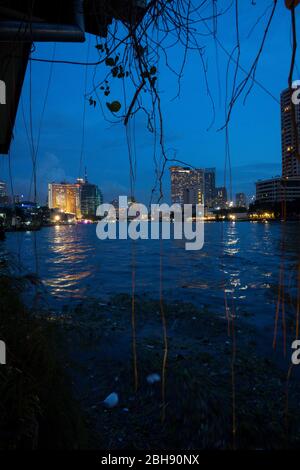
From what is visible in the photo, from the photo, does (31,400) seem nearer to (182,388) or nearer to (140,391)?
(140,391)

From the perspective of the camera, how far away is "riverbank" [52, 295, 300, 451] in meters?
2.54

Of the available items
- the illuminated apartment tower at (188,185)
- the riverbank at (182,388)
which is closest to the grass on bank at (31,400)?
the riverbank at (182,388)

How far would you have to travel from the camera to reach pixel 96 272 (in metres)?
12.9

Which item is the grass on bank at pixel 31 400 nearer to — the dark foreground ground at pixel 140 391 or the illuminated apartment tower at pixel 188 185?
the dark foreground ground at pixel 140 391

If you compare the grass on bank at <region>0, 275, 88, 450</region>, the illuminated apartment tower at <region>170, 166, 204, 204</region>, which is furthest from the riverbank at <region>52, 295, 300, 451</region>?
the illuminated apartment tower at <region>170, 166, 204, 204</region>

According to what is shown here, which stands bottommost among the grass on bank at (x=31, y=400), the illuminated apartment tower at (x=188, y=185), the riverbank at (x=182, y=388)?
the riverbank at (x=182, y=388)

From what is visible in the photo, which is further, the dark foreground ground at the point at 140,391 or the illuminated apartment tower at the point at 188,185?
the illuminated apartment tower at the point at 188,185

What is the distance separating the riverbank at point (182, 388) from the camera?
2.54 metres

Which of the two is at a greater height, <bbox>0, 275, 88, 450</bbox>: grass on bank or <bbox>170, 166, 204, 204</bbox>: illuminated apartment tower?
<bbox>170, 166, 204, 204</bbox>: illuminated apartment tower

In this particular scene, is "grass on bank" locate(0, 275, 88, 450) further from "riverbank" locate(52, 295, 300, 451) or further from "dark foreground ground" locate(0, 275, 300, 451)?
"riverbank" locate(52, 295, 300, 451)

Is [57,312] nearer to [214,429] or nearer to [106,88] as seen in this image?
[214,429]

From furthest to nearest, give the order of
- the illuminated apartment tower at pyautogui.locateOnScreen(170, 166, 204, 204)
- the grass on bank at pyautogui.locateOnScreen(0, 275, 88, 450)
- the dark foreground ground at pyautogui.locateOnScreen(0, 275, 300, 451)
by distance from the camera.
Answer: the illuminated apartment tower at pyautogui.locateOnScreen(170, 166, 204, 204)
the dark foreground ground at pyautogui.locateOnScreen(0, 275, 300, 451)
the grass on bank at pyautogui.locateOnScreen(0, 275, 88, 450)
